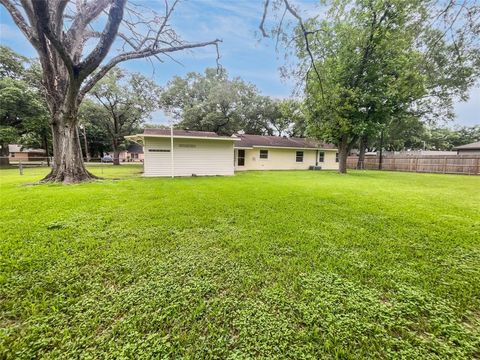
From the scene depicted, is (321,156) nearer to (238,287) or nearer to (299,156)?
(299,156)

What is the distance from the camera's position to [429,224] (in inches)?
→ 158

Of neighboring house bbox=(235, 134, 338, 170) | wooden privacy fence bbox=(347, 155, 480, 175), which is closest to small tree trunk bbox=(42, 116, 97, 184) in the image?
neighboring house bbox=(235, 134, 338, 170)

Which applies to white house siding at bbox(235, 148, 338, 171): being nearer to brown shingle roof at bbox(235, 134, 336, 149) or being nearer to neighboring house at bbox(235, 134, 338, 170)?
A: neighboring house at bbox(235, 134, 338, 170)

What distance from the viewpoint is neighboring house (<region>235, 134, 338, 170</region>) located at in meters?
18.5

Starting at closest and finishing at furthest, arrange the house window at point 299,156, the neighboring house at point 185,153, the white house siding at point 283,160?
the neighboring house at point 185,153 → the white house siding at point 283,160 → the house window at point 299,156

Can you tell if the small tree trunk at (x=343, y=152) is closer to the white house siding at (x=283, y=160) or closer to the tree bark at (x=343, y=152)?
the tree bark at (x=343, y=152)

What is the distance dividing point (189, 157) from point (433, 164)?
20.0 metres

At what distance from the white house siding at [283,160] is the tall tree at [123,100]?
13.9 metres

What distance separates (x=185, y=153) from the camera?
1259 centimetres

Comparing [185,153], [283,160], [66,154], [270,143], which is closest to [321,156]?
[283,160]

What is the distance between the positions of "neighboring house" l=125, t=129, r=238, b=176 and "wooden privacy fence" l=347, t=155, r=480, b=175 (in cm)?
1690

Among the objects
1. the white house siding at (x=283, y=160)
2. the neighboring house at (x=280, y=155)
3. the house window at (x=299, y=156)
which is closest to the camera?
the neighboring house at (x=280, y=155)

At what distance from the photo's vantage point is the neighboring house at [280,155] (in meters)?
18.5

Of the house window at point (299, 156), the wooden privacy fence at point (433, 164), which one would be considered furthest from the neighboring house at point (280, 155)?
the wooden privacy fence at point (433, 164)
